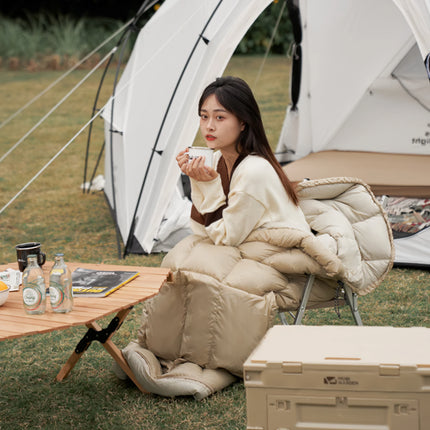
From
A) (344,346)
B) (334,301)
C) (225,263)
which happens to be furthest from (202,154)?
(344,346)

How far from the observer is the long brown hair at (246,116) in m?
3.06

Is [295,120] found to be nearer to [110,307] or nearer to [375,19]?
[375,19]

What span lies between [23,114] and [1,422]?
31.9 ft

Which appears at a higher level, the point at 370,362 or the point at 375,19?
the point at 375,19

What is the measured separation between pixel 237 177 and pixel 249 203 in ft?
0.41

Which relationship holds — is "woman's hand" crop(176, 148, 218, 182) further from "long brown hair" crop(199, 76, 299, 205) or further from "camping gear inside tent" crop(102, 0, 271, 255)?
"camping gear inside tent" crop(102, 0, 271, 255)

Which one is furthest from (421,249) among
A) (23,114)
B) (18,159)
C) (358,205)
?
(23,114)

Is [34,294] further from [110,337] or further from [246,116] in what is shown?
[246,116]

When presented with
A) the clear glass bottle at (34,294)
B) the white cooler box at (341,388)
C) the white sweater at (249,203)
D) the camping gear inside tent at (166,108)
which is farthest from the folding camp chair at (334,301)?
the camping gear inside tent at (166,108)

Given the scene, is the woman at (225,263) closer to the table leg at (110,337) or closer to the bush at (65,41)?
the table leg at (110,337)

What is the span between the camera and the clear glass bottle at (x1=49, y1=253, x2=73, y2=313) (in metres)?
2.40

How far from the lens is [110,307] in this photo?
2.43 m

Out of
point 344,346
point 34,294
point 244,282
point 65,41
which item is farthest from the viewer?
point 65,41

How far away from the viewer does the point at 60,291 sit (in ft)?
7.88
